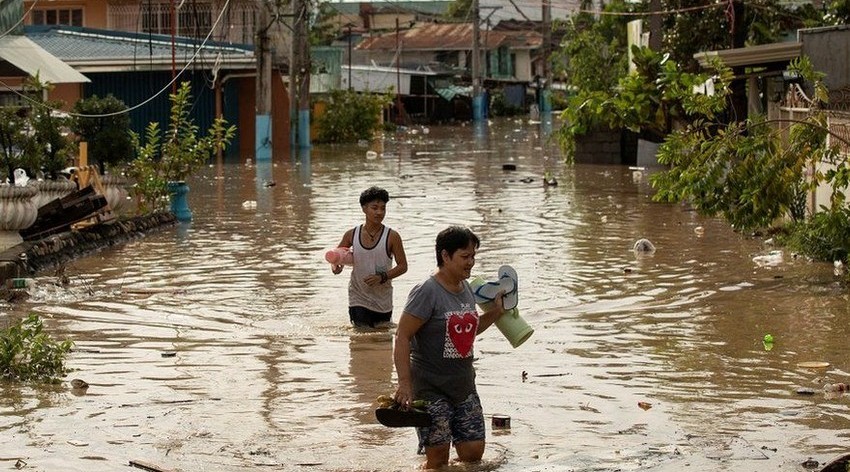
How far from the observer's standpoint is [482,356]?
34.3ft

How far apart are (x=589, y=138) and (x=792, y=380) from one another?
24488 mm

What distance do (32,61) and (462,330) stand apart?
2030cm

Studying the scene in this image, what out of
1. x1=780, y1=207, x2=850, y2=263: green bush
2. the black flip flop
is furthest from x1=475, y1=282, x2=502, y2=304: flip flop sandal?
x1=780, y1=207, x2=850, y2=263: green bush

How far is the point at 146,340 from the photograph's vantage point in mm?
11195

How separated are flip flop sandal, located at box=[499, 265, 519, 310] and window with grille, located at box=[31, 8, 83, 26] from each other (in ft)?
154

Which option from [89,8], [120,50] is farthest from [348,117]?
[89,8]

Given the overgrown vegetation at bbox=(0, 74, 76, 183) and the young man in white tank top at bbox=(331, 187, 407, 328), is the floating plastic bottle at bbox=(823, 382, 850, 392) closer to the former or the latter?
the young man in white tank top at bbox=(331, 187, 407, 328)

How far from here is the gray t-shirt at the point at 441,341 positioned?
271 inches

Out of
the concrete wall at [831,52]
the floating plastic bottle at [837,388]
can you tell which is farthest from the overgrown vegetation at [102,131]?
the floating plastic bottle at [837,388]

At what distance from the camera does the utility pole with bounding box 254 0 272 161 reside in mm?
36062

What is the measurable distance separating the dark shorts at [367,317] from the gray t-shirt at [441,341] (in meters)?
4.21

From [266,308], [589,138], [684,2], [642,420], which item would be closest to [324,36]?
[589,138]

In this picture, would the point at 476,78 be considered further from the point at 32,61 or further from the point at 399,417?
the point at 399,417

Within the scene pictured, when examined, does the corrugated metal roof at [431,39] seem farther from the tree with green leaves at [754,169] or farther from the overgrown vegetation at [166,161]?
the tree with green leaves at [754,169]
